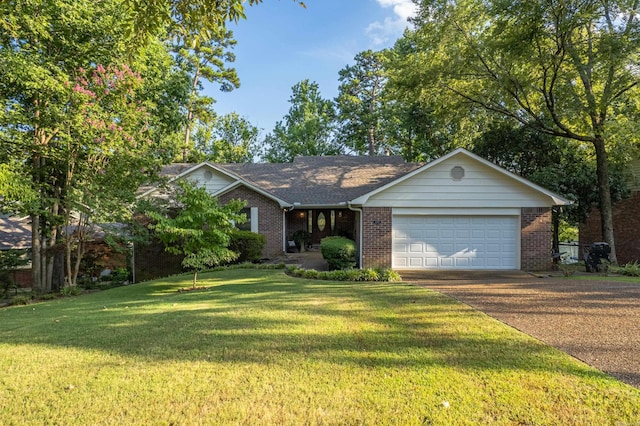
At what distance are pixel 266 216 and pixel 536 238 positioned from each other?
1100cm

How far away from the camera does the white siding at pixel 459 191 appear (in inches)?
483

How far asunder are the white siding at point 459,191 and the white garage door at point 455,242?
58 centimetres

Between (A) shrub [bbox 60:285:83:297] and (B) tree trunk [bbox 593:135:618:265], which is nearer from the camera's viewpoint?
(A) shrub [bbox 60:285:83:297]

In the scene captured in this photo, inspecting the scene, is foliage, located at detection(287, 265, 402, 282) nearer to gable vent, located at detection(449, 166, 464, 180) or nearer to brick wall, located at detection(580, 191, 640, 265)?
gable vent, located at detection(449, 166, 464, 180)

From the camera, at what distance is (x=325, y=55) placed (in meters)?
18.2

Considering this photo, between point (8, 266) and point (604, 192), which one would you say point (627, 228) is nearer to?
point (604, 192)

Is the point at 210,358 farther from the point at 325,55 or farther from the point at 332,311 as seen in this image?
the point at 325,55

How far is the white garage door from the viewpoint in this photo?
12492mm

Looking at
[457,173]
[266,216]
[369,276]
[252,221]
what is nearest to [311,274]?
[369,276]

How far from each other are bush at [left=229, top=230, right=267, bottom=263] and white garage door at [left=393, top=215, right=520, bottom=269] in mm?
5790

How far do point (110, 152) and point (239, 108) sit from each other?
26.8 metres

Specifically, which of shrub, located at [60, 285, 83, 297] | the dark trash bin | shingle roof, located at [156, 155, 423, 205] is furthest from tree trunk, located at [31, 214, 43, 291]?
the dark trash bin

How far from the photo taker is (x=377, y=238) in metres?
12.5

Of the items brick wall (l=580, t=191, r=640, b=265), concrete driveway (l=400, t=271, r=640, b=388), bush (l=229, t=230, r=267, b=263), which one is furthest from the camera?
brick wall (l=580, t=191, r=640, b=265)
